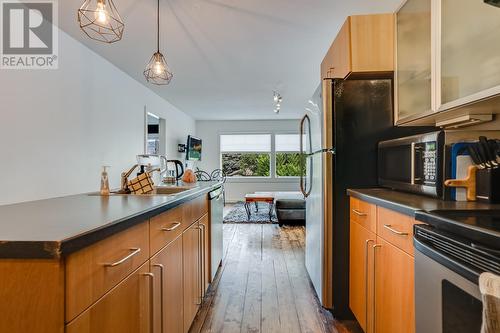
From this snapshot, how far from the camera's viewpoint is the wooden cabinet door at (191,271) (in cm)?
171

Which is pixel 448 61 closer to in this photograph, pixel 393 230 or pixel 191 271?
pixel 393 230

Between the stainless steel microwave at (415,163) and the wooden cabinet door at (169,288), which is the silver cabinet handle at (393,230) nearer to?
the stainless steel microwave at (415,163)

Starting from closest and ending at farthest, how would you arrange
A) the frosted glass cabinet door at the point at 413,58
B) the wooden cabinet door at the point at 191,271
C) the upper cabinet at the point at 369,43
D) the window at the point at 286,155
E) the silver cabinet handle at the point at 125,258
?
the silver cabinet handle at the point at 125,258
the frosted glass cabinet door at the point at 413,58
the wooden cabinet door at the point at 191,271
the upper cabinet at the point at 369,43
the window at the point at 286,155

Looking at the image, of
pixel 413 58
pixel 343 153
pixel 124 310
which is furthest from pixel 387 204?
pixel 124 310

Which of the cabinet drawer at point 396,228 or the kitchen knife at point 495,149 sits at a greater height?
the kitchen knife at point 495,149

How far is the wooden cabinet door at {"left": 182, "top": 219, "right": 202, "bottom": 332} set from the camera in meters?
1.71

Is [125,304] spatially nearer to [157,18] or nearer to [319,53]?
[157,18]

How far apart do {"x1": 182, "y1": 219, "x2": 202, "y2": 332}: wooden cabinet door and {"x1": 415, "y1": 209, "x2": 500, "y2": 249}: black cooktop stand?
4.13 ft

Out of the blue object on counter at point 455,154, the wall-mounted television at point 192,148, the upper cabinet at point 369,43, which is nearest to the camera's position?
the blue object on counter at point 455,154

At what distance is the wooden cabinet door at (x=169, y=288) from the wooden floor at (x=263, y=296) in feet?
1.64

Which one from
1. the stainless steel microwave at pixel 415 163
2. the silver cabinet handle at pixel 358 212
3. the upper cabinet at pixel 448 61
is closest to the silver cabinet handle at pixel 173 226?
the silver cabinet handle at pixel 358 212

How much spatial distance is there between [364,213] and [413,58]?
3.16 feet

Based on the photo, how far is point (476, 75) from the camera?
1241 millimetres

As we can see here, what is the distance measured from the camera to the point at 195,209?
1995 millimetres
